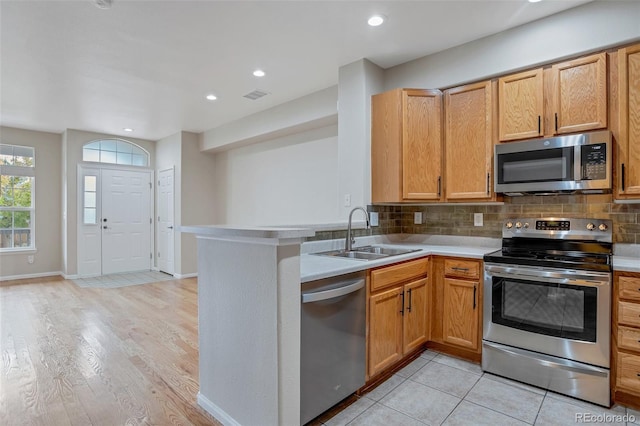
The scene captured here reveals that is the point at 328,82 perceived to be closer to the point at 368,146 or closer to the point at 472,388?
the point at 368,146

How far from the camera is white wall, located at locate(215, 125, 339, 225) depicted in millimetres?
4391

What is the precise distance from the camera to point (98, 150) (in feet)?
20.6

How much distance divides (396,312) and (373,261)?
509 mm

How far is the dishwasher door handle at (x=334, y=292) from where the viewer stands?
1.71 meters

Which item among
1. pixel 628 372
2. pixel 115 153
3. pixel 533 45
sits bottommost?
pixel 628 372

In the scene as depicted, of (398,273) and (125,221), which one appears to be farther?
(125,221)

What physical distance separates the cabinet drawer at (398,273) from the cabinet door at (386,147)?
0.65m

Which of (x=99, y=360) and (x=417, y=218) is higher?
(x=417, y=218)

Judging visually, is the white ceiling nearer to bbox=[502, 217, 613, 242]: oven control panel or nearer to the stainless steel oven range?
bbox=[502, 217, 613, 242]: oven control panel

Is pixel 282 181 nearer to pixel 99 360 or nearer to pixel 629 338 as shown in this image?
pixel 99 360

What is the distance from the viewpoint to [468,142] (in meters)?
2.87

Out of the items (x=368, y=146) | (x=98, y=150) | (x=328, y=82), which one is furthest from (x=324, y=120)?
(x=98, y=150)

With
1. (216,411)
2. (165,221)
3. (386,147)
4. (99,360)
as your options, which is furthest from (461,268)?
(165,221)

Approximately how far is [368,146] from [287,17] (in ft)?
4.23
